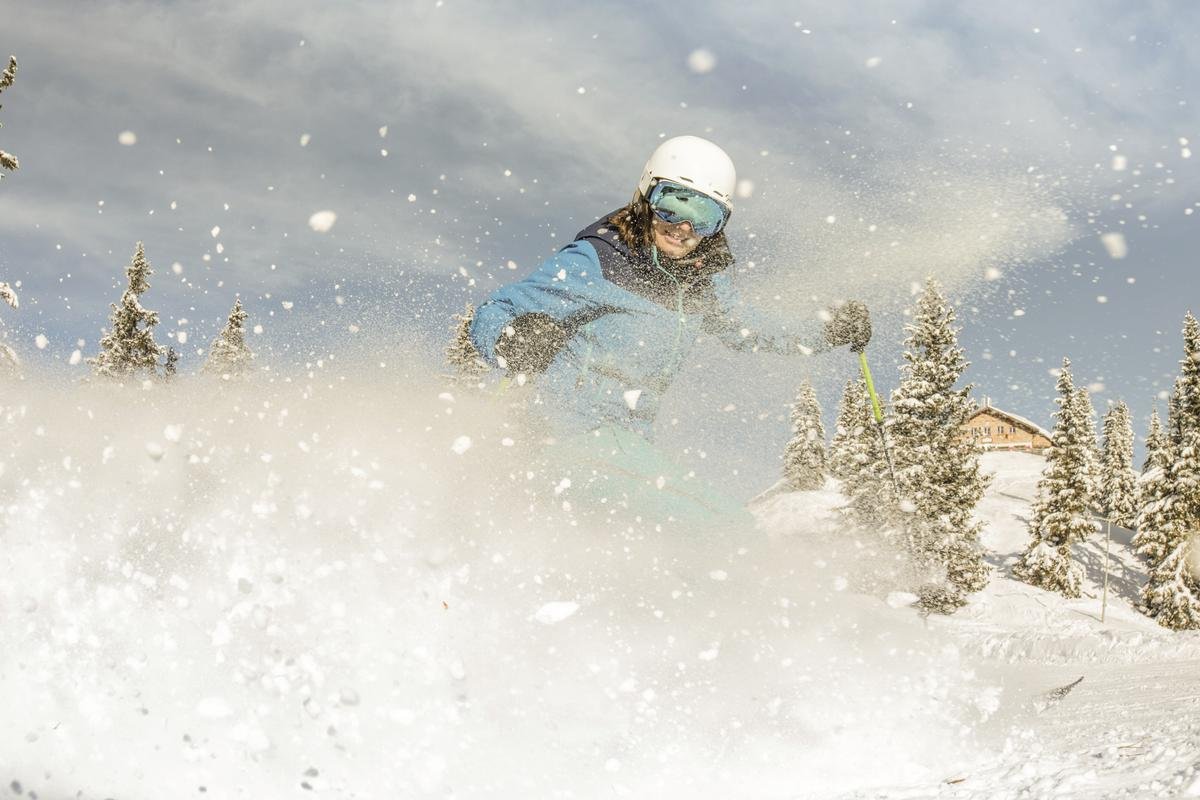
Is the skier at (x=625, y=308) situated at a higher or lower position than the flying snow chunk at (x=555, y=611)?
higher

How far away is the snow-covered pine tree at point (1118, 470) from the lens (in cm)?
6219

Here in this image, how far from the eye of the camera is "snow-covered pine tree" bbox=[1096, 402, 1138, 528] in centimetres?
6219

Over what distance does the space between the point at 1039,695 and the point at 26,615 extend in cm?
592

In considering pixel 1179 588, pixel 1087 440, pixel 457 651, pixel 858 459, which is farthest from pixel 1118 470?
pixel 457 651

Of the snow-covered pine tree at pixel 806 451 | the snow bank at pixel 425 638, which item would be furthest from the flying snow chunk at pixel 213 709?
the snow-covered pine tree at pixel 806 451

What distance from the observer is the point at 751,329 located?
593 centimetres

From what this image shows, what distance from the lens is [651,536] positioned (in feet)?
15.0

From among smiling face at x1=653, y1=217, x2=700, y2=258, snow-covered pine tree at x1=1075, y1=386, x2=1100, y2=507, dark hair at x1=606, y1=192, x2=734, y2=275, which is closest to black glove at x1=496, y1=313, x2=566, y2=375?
dark hair at x1=606, y1=192, x2=734, y2=275

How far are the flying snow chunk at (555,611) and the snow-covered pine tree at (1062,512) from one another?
133 feet

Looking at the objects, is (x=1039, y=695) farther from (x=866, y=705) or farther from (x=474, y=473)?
(x=474, y=473)

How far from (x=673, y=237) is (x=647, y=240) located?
0.18 metres

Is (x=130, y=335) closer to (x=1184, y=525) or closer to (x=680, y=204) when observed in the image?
(x=680, y=204)

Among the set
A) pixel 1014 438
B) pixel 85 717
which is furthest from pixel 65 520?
pixel 1014 438

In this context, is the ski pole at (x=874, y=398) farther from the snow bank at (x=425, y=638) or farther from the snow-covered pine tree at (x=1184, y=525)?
the snow-covered pine tree at (x=1184, y=525)
